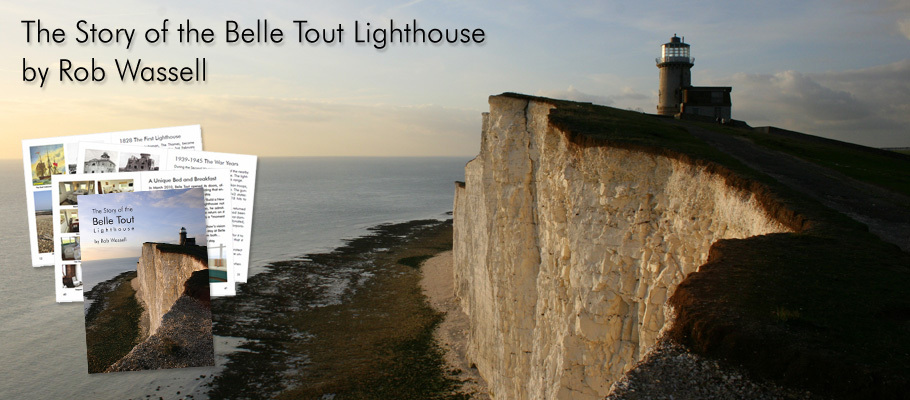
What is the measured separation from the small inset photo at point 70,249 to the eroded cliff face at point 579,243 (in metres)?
7.70

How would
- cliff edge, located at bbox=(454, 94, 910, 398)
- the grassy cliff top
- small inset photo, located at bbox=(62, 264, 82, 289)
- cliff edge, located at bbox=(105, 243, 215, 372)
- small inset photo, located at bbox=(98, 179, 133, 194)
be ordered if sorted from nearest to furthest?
the grassy cliff top
cliff edge, located at bbox=(454, 94, 910, 398)
small inset photo, located at bbox=(98, 179, 133, 194)
small inset photo, located at bbox=(62, 264, 82, 289)
cliff edge, located at bbox=(105, 243, 215, 372)

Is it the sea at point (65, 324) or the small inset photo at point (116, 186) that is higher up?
the small inset photo at point (116, 186)

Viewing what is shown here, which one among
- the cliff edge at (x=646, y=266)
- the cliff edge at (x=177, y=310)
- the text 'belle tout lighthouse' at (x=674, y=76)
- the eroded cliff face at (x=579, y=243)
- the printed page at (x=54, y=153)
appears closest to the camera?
the cliff edge at (x=646, y=266)

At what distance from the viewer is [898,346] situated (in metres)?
4.66

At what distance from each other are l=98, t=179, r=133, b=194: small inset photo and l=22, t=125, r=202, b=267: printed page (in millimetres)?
413

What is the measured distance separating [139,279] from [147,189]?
2971 millimetres

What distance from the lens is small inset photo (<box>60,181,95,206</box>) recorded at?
290 inches

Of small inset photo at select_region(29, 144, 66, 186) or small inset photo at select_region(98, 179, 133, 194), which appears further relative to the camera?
small inset photo at select_region(98, 179, 133, 194)

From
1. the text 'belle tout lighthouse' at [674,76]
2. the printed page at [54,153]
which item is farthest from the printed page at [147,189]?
the text 'belle tout lighthouse' at [674,76]

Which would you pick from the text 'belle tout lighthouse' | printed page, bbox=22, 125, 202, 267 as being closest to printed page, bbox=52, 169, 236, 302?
printed page, bbox=22, 125, 202, 267

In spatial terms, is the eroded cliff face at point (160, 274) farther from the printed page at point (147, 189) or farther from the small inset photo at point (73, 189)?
the small inset photo at point (73, 189)

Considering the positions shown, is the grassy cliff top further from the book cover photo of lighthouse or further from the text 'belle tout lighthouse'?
the text 'belle tout lighthouse'

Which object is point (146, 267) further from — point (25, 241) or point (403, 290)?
point (25, 241)

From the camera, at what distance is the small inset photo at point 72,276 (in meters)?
7.76
